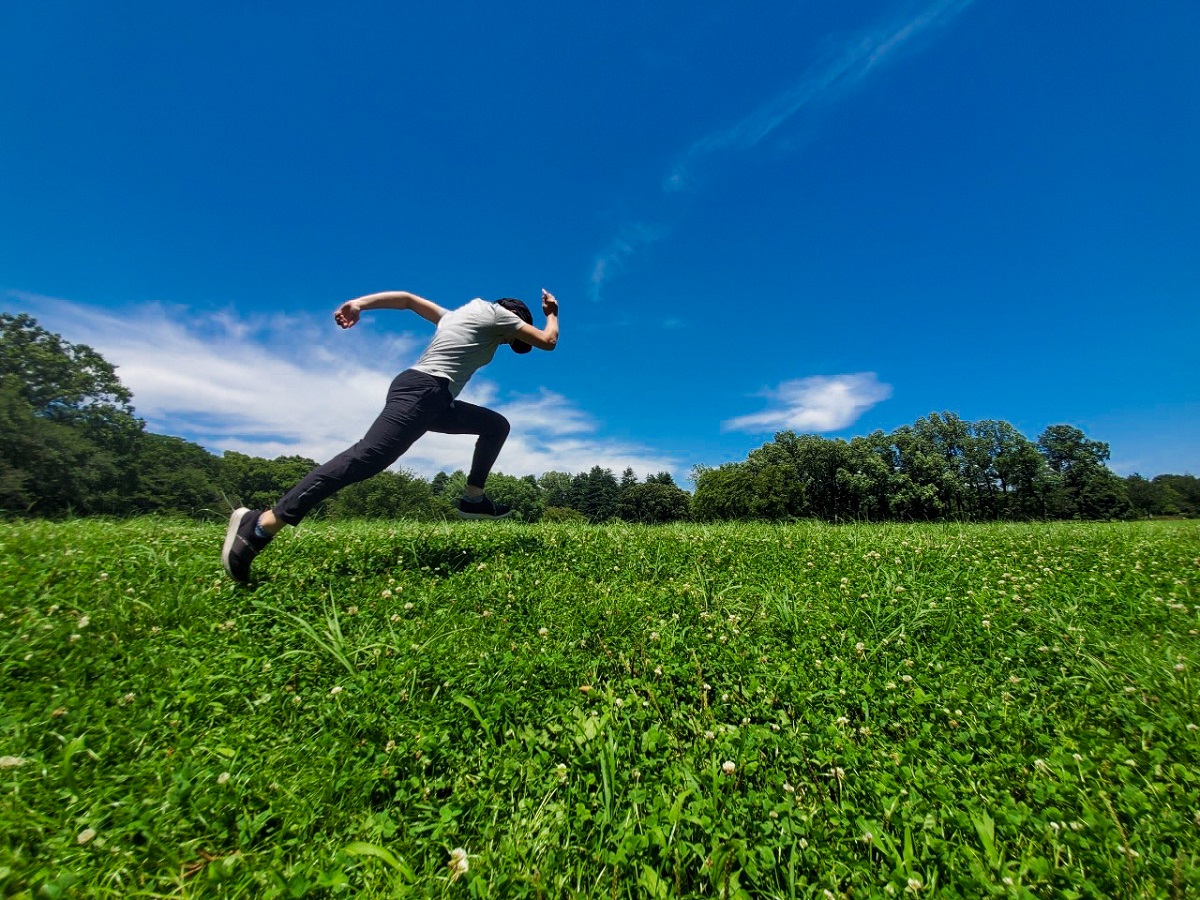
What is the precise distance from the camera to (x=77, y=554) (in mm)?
4461

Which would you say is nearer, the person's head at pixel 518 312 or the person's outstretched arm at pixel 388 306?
the person's outstretched arm at pixel 388 306

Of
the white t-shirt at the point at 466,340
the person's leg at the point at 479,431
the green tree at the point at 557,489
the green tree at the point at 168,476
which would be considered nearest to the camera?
the white t-shirt at the point at 466,340

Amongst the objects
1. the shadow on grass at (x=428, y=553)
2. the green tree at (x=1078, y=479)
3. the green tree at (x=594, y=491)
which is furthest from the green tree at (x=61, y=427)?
the green tree at (x=1078, y=479)

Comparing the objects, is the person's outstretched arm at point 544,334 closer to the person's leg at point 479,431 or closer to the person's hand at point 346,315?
the person's leg at point 479,431

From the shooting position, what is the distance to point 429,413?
15.2 ft

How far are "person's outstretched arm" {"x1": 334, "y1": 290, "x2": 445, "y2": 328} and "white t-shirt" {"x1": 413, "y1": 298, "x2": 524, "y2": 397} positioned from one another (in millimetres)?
349

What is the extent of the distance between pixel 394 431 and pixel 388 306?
1.61 m

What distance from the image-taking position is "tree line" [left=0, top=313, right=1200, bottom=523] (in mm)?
39250

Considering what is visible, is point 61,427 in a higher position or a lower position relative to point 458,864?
higher

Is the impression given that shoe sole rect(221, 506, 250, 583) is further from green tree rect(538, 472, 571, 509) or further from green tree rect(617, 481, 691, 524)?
green tree rect(538, 472, 571, 509)

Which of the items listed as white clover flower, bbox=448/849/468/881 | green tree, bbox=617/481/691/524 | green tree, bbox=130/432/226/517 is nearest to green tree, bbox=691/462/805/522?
green tree, bbox=617/481/691/524

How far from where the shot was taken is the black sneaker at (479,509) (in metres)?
5.53

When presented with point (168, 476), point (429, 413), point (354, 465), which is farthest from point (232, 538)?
point (168, 476)

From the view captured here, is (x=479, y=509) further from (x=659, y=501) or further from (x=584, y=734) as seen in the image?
(x=659, y=501)
